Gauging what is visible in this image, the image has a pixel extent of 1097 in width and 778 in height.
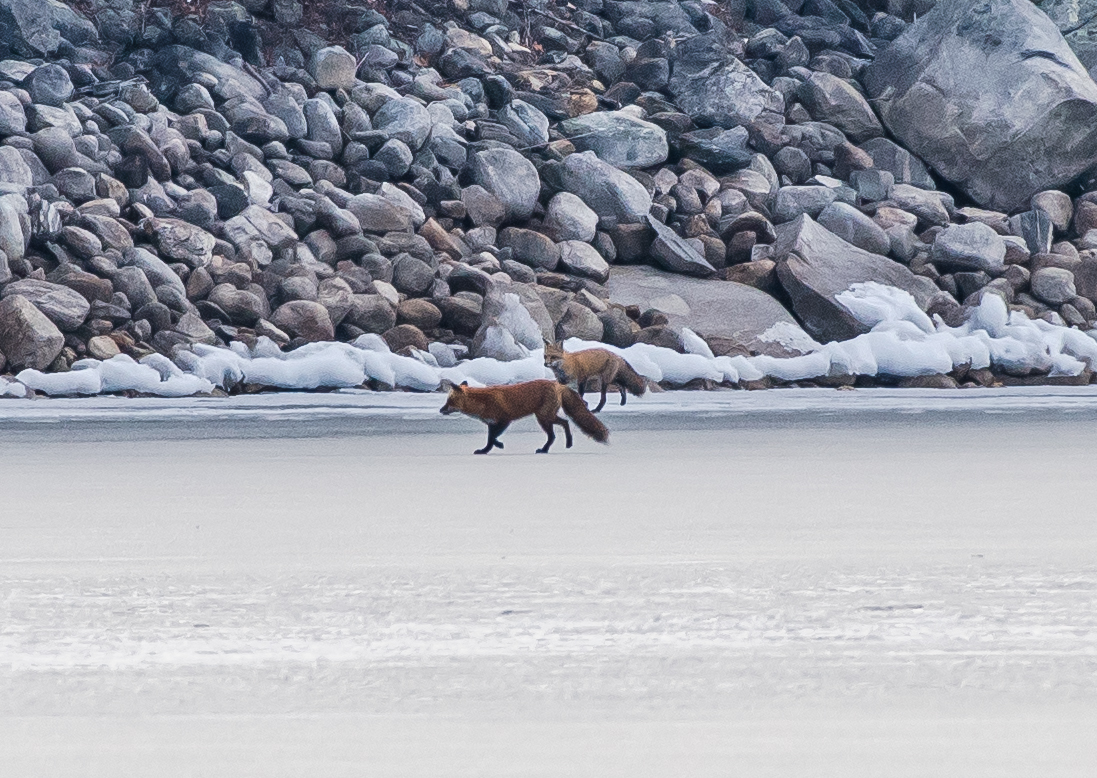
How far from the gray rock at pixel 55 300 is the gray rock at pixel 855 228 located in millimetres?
4538

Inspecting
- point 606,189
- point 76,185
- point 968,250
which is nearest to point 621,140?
point 606,189

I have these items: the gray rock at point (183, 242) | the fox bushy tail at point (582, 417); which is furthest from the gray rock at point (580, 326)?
the fox bushy tail at point (582, 417)

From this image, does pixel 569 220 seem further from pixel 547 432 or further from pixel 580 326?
pixel 547 432

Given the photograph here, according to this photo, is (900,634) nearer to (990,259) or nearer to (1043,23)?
(990,259)

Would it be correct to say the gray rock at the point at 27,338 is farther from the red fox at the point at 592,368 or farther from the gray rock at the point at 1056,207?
the gray rock at the point at 1056,207

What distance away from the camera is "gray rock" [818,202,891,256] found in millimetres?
9070

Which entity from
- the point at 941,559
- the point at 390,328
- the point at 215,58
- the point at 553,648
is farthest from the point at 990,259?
the point at 553,648

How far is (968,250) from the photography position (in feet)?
29.7

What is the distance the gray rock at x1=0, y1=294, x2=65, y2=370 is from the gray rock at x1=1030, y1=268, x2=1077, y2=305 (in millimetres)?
5568

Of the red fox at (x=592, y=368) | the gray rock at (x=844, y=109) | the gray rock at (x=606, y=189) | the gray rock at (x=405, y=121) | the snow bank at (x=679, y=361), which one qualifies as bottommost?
the snow bank at (x=679, y=361)

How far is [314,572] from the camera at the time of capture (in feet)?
7.13

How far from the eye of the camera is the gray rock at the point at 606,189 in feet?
29.1

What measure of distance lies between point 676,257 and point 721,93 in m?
2.35

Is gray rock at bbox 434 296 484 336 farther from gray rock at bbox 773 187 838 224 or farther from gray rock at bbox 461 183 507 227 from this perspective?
gray rock at bbox 773 187 838 224
